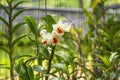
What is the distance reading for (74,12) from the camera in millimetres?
4555

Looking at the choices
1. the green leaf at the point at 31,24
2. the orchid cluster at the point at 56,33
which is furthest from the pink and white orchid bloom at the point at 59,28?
the green leaf at the point at 31,24

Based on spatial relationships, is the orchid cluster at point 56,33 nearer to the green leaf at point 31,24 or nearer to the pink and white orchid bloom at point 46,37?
the pink and white orchid bloom at point 46,37

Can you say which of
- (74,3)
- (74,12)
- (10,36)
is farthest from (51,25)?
(74,3)

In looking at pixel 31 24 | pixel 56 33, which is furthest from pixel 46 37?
pixel 31 24

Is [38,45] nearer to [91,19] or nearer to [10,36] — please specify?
[10,36]

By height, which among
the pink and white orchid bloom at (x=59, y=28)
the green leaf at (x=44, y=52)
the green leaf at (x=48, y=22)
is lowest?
the green leaf at (x=44, y=52)

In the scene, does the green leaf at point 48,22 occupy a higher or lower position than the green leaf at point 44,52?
higher

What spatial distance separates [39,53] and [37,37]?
0.09m

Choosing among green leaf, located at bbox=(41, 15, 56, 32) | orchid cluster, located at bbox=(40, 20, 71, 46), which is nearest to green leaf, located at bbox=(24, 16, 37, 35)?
green leaf, located at bbox=(41, 15, 56, 32)

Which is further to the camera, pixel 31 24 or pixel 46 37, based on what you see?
pixel 31 24

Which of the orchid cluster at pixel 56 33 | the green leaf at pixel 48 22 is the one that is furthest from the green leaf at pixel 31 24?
the orchid cluster at pixel 56 33

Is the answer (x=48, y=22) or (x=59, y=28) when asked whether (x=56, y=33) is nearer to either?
(x=59, y=28)

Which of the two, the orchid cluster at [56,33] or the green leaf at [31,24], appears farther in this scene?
the green leaf at [31,24]

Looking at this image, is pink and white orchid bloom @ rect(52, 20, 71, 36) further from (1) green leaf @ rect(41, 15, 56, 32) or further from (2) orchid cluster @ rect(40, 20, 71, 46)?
(1) green leaf @ rect(41, 15, 56, 32)
